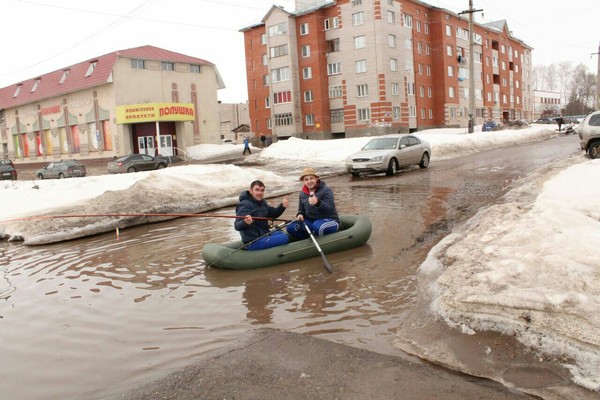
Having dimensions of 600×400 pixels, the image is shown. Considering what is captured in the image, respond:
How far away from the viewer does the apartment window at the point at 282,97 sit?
55.2 m

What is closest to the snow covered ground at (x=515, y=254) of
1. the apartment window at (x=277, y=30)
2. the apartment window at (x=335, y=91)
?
the apartment window at (x=335, y=91)

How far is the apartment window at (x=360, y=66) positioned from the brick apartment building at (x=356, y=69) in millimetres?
99

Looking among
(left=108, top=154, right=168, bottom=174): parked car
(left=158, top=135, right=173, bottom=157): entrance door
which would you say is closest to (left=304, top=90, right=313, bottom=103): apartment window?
(left=158, top=135, right=173, bottom=157): entrance door

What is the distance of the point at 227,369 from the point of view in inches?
167

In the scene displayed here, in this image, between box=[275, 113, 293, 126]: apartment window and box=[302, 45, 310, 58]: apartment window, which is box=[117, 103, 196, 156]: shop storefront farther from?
box=[302, 45, 310, 58]: apartment window

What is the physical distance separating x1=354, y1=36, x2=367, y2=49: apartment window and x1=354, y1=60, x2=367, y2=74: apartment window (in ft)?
4.82

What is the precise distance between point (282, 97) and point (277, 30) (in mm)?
7208

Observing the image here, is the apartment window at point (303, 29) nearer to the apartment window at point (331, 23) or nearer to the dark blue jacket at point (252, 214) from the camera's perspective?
the apartment window at point (331, 23)

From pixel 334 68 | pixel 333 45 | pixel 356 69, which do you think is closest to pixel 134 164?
pixel 356 69

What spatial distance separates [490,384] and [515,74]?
85.3 m

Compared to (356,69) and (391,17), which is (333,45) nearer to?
(356,69)

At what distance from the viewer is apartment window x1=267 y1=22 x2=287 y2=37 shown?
54.2 m

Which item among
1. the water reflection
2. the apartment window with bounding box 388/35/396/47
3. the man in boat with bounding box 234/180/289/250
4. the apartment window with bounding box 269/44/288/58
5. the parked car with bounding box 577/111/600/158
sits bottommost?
the water reflection

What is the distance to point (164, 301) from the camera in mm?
6570
